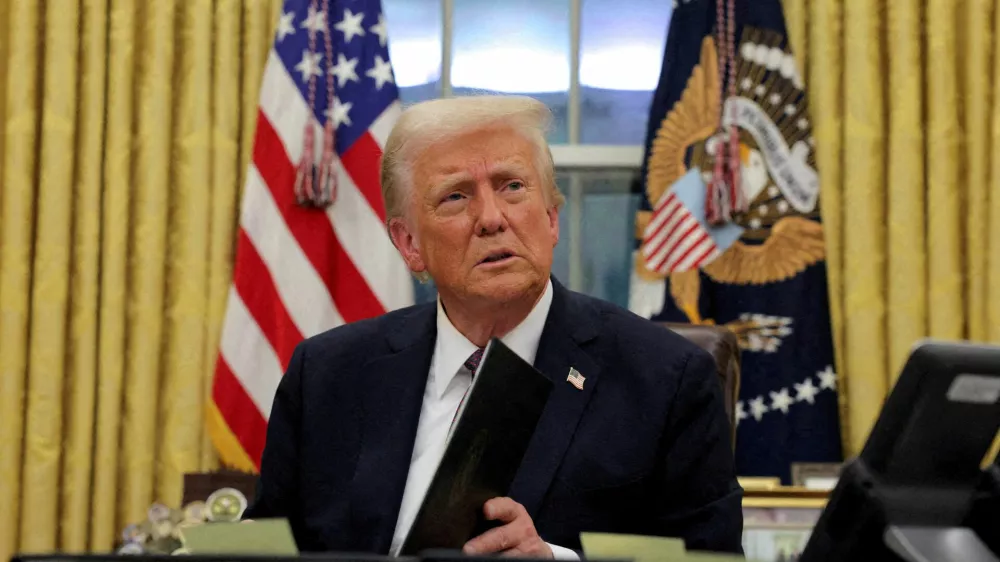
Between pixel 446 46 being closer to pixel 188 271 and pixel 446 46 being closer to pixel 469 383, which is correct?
pixel 188 271

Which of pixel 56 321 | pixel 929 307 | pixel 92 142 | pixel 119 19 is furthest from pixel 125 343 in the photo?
pixel 929 307

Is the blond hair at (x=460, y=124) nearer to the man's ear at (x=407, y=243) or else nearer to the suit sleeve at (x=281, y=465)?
the man's ear at (x=407, y=243)

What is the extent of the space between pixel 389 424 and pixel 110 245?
1802mm

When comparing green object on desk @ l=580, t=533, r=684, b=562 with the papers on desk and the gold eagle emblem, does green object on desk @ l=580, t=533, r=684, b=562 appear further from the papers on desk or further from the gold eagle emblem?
the gold eagle emblem

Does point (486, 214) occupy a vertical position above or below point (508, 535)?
above

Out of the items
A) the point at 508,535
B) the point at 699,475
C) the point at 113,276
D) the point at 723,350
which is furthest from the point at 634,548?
the point at 113,276

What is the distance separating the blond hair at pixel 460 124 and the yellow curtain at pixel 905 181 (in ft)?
5.08

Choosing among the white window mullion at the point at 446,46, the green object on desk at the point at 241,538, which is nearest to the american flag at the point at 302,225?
the white window mullion at the point at 446,46

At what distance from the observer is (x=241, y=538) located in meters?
1.03

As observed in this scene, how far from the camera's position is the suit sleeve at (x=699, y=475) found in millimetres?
1741

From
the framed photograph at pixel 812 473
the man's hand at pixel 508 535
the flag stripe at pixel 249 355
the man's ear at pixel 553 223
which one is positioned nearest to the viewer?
the man's hand at pixel 508 535

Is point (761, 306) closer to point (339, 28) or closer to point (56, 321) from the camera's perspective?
point (339, 28)

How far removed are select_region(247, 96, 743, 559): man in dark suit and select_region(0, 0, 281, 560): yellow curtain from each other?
1.46 m

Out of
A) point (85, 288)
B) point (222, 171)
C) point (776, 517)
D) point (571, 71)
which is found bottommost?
point (776, 517)
